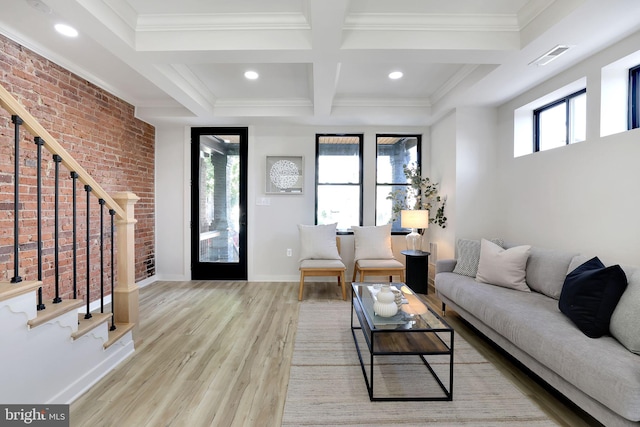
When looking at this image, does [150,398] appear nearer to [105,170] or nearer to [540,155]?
[105,170]

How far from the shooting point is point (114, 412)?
166 cm

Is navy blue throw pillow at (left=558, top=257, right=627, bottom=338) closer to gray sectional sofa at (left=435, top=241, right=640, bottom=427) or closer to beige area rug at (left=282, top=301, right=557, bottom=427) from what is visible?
gray sectional sofa at (left=435, top=241, right=640, bottom=427)

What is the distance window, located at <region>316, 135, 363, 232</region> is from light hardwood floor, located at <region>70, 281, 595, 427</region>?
5.46 ft

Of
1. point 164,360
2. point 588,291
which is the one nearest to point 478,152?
point 588,291

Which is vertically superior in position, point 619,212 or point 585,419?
point 619,212

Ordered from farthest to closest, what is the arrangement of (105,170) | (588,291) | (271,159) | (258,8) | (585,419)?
(271,159) < (105,170) < (258,8) < (588,291) < (585,419)

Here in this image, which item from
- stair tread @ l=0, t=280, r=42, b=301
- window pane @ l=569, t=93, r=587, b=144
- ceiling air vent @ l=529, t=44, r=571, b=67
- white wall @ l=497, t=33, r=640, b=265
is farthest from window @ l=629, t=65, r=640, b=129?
stair tread @ l=0, t=280, r=42, b=301

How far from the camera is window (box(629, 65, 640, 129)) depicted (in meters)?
2.28

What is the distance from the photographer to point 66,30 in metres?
2.29

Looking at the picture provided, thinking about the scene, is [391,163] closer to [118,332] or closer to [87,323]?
[118,332]

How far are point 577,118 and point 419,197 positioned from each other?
198 cm

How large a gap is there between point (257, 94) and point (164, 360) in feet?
10.2

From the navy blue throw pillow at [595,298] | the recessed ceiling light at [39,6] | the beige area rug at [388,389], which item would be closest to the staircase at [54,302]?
the recessed ceiling light at [39,6]

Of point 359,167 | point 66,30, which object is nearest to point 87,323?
point 66,30
